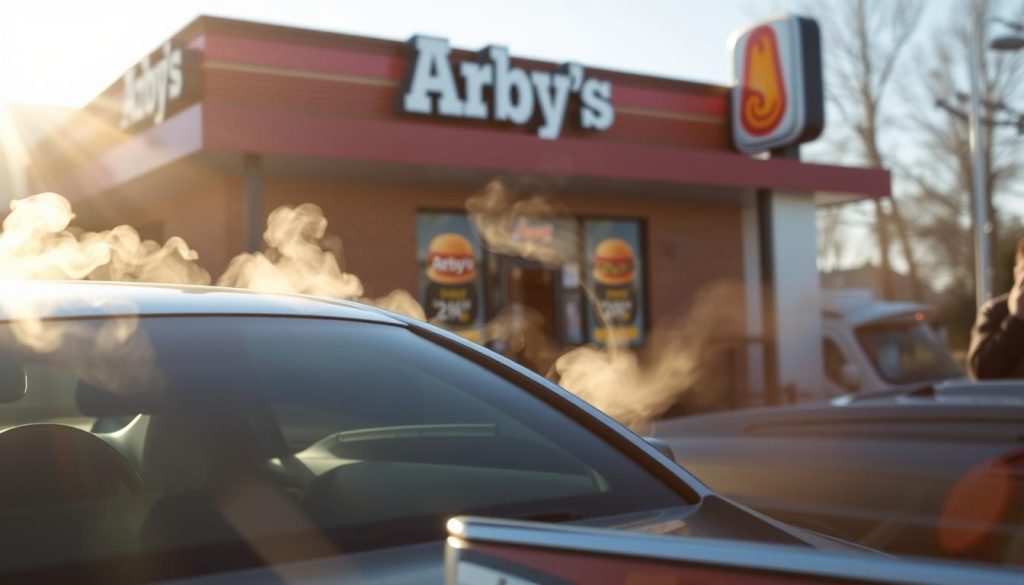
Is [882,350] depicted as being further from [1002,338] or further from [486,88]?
[1002,338]

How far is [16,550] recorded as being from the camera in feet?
4.95

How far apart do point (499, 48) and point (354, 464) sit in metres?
10.9

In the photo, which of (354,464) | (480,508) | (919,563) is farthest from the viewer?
(354,464)

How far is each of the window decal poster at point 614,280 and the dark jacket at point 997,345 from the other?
8.55m

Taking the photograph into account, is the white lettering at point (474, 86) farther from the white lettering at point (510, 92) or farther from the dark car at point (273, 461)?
the dark car at point (273, 461)

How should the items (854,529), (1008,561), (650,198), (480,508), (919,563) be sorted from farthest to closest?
(650,198) → (854,529) → (1008,561) → (480,508) → (919,563)

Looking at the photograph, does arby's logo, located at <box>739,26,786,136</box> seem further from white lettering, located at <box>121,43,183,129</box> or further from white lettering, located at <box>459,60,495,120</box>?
white lettering, located at <box>121,43,183,129</box>

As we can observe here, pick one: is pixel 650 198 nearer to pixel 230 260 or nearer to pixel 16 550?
pixel 230 260

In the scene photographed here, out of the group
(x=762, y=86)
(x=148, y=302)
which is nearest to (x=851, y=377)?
(x=762, y=86)

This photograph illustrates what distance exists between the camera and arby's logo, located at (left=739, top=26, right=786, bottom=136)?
14.4m

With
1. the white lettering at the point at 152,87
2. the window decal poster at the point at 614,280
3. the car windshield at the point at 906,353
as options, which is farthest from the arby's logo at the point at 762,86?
the white lettering at the point at 152,87

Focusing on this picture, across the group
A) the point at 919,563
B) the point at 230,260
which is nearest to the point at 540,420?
the point at 919,563

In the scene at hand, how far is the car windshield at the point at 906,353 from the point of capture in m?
10.5

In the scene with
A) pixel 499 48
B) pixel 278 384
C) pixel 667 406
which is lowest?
pixel 667 406
